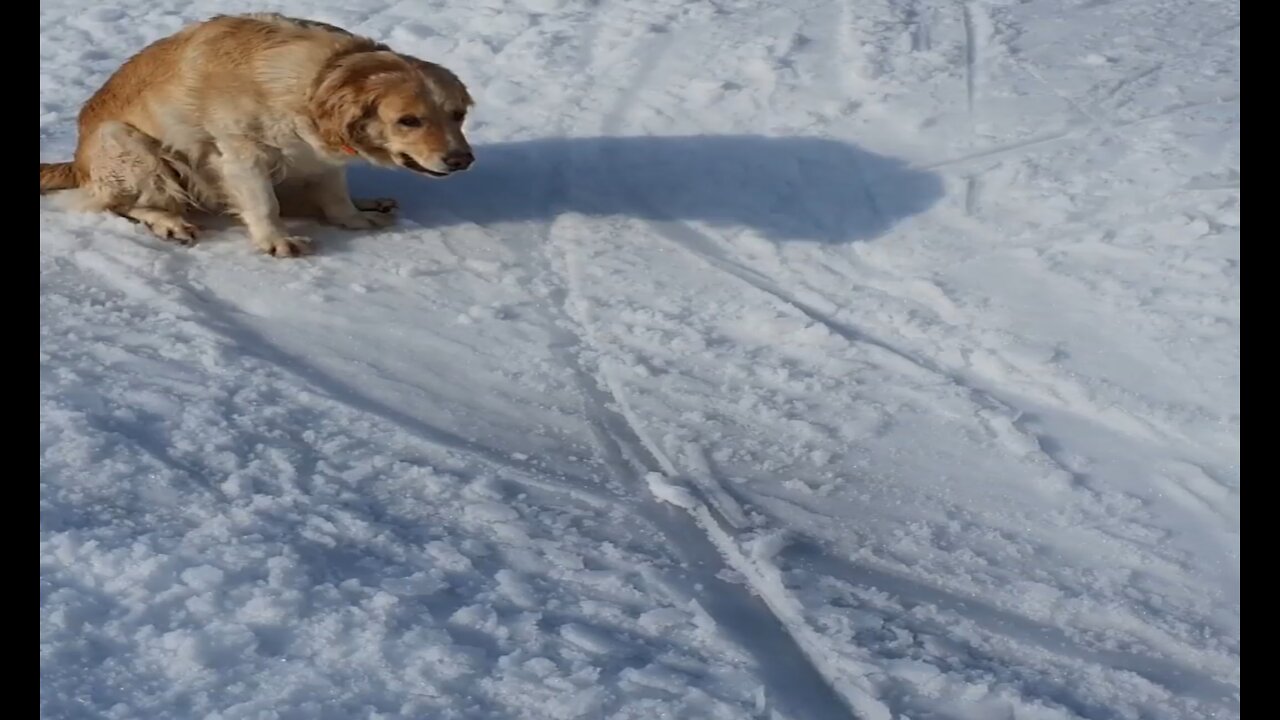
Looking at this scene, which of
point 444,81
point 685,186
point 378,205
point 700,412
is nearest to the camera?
point 700,412

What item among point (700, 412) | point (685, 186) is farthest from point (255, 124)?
point (700, 412)

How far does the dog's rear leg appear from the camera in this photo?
5.53m

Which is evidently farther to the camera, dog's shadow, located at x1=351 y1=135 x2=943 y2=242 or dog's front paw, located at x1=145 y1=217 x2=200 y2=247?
dog's shadow, located at x1=351 y1=135 x2=943 y2=242

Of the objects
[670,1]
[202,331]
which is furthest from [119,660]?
[670,1]

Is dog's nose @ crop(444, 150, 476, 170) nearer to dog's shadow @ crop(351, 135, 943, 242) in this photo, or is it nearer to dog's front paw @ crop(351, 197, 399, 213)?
dog's shadow @ crop(351, 135, 943, 242)

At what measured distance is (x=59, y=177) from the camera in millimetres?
5840

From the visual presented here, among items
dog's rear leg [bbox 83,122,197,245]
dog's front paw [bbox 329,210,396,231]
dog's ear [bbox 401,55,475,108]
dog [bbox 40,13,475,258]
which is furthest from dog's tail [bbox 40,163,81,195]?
dog's ear [bbox 401,55,475,108]

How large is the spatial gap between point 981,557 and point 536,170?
129 inches

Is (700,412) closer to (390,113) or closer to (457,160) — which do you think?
(457,160)

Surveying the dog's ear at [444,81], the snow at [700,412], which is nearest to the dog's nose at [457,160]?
the dog's ear at [444,81]

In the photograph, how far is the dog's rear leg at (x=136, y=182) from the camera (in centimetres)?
553

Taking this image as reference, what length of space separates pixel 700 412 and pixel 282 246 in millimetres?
1934

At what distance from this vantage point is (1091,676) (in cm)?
355

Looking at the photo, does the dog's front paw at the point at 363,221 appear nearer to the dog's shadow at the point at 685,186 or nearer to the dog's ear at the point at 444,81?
the dog's shadow at the point at 685,186
